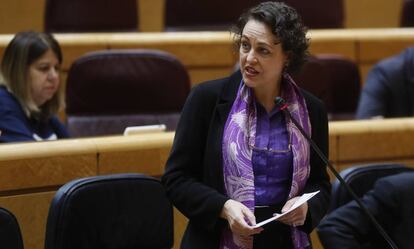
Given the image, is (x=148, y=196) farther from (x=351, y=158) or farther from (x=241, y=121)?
(x=351, y=158)

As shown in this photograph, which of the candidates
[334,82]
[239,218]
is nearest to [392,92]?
[334,82]

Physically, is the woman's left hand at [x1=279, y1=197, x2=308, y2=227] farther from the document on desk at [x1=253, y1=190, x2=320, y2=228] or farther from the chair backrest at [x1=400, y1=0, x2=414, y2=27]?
the chair backrest at [x1=400, y1=0, x2=414, y2=27]

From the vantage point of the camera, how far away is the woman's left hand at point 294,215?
0.66m

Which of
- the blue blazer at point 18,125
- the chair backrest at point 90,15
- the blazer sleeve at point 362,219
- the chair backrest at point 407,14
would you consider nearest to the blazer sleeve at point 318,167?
the blazer sleeve at point 362,219

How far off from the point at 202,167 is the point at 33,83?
1.69 ft

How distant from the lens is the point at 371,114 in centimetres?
130

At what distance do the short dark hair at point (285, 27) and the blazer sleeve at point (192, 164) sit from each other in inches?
2.5

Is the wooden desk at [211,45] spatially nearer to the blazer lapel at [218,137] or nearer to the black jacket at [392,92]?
the black jacket at [392,92]

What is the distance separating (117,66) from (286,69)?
23.1 inches

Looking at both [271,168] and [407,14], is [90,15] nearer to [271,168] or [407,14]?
[407,14]

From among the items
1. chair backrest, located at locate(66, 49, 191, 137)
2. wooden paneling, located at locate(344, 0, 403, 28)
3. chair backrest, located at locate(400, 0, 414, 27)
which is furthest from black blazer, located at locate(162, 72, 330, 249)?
wooden paneling, located at locate(344, 0, 403, 28)

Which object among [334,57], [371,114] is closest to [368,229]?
[371,114]

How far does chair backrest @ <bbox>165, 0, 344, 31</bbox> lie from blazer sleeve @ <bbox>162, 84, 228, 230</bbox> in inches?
34.7

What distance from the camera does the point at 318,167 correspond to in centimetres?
72
